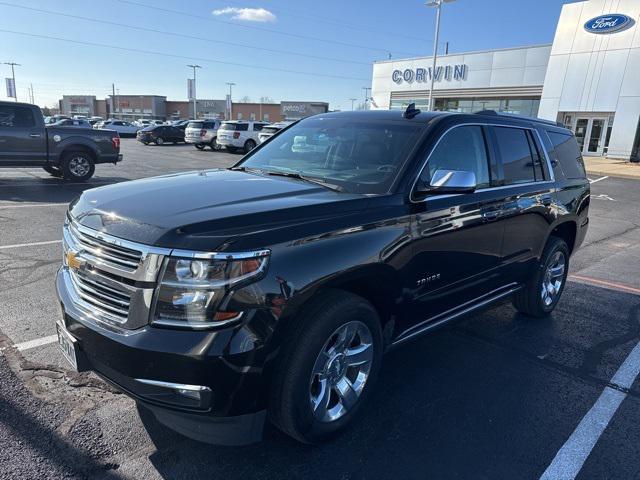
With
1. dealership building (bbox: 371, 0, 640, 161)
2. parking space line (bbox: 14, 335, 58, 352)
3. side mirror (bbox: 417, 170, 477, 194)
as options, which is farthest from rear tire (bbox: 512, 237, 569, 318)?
Answer: dealership building (bbox: 371, 0, 640, 161)

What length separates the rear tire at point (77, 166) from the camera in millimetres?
12719

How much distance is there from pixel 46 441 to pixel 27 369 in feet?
3.04

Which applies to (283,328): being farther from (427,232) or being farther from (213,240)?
(427,232)

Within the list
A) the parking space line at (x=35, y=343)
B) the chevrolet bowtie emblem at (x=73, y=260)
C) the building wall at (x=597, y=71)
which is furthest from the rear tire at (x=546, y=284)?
the building wall at (x=597, y=71)

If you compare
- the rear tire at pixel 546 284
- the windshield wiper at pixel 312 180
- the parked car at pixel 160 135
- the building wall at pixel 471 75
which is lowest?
the parked car at pixel 160 135

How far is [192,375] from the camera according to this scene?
7.23ft

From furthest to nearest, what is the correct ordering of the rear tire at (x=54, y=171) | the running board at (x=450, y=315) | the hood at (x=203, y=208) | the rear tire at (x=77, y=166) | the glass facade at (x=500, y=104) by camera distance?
the glass facade at (x=500, y=104) → the rear tire at (x=54, y=171) → the rear tire at (x=77, y=166) → the running board at (x=450, y=315) → the hood at (x=203, y=208)

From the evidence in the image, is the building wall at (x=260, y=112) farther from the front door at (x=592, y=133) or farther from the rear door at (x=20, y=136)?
the rear door at (x=20, y=136)

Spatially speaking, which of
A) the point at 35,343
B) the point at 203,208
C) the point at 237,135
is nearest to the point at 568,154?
the point at 203,208

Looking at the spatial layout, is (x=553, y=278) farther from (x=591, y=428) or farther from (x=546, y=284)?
(x=591, y=428)

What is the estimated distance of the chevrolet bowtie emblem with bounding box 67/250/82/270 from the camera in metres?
2.70

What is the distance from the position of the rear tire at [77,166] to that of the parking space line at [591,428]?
1298 centimetres

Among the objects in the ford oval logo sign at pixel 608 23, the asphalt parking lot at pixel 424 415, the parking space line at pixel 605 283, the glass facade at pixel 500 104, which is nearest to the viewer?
the asphalt parking lot at pixel 424 415

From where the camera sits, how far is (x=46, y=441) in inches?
107
